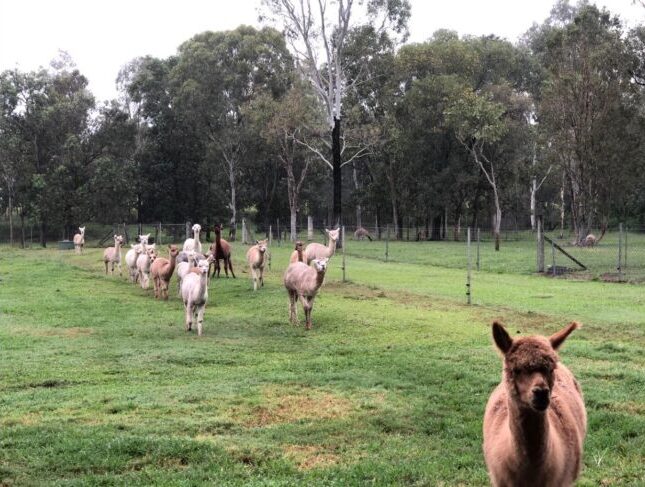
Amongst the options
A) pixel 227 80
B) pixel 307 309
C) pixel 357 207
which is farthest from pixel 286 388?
pixel 357 207

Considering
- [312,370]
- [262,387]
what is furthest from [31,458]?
[312,370]

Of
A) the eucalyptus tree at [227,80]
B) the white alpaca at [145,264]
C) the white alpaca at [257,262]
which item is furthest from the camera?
the eucalyptus tree at [227,80]

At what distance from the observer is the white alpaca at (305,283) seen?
1328 centimetres

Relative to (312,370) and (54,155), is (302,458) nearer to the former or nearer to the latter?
(312,370)

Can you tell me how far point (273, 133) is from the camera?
4531 centimetres

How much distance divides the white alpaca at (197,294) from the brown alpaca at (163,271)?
183 inches

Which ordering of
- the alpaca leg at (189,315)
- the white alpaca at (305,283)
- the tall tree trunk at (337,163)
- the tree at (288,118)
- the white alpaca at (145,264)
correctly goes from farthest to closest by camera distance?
the tree at (288,118) → the tall tree trunk at (337,163) → the white alpaca at (145,264) → the white alpaca at (305,283) → the alpaca leg at (189,315)

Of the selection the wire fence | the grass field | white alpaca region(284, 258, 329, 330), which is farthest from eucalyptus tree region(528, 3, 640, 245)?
white alpaca region(284, 258, 329, 330)

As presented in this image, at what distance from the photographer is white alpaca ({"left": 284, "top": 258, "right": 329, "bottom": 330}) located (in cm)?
1328

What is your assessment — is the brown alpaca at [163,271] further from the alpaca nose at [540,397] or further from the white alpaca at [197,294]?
the alpaca nose at [540,397]

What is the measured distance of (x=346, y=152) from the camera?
53875 mm

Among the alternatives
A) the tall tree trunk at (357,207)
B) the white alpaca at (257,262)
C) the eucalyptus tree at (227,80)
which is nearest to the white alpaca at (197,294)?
the white alpaca at (257,262)

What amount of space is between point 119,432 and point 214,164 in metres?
47.5

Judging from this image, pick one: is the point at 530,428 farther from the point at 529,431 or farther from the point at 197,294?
the point at 197,294
